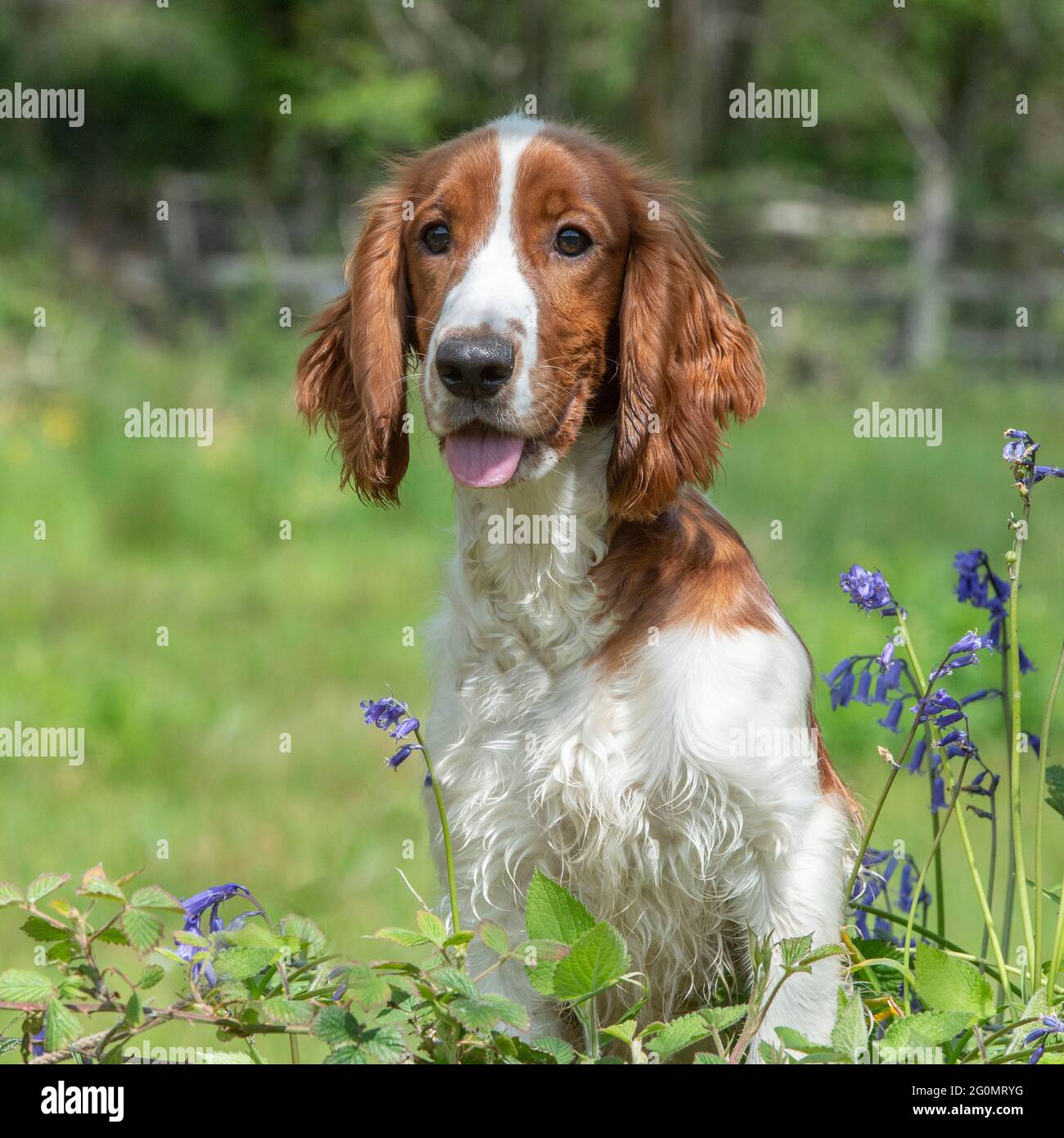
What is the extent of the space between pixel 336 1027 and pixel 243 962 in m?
0.21

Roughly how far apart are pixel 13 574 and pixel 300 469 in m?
1.66

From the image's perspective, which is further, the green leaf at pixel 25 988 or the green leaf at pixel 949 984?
the green leaf at pixel 949 984

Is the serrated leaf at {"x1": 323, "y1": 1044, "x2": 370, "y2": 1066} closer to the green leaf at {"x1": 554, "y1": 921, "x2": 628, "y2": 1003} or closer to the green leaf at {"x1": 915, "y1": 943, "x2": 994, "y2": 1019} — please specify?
the green leaf at {"x1": 554, "y1": 921, "x2": 628, "y2": 1003}

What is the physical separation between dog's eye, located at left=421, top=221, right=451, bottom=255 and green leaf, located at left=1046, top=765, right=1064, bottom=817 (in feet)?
4.35

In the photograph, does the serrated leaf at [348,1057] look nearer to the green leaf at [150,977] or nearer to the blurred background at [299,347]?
the green leaf at [150,977]

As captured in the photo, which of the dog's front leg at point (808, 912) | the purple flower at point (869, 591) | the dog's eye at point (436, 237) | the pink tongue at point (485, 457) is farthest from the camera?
the dog's eye at point (436, 237)

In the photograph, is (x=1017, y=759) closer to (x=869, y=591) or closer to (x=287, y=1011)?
(x=869, y=591)

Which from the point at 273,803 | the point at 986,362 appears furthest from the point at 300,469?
the point at 986,362

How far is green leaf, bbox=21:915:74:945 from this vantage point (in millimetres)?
1880

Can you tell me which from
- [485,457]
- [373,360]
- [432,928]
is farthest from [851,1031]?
[373,360]

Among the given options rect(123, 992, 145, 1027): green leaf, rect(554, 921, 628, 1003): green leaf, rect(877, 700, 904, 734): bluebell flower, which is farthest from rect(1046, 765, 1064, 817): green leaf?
rect(123, 992, 145, 1027): green leaf

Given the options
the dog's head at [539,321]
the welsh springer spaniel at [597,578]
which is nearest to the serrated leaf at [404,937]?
the welsh springer spaniel at [597,578]

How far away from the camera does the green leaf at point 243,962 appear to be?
189cm
